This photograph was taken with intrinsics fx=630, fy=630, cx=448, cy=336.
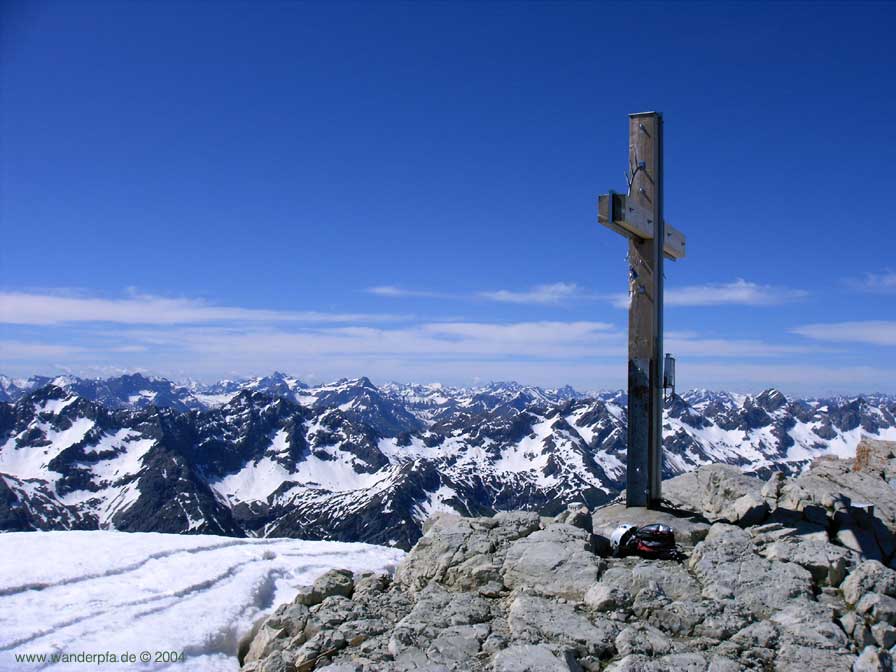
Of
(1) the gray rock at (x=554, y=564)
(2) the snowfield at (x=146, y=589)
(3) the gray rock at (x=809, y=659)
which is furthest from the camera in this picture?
(2) the snowfield at (x=146, y=589)

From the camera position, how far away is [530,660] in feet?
21.6

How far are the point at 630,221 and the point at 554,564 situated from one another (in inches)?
242

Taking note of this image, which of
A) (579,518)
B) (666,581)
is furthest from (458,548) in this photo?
(666,581)

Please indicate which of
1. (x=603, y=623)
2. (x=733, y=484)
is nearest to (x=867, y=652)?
(x=603, y=623)

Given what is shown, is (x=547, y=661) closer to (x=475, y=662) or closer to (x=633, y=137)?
(x=475, y=662)

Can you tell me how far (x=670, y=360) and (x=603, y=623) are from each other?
6.17 meters

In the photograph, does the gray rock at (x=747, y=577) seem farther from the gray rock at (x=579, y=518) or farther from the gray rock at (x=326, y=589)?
the gray rock at (x=326, y=589)

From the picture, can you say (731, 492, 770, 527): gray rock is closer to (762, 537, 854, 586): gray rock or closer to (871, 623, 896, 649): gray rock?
(762, 537, 854, 586): gray rock

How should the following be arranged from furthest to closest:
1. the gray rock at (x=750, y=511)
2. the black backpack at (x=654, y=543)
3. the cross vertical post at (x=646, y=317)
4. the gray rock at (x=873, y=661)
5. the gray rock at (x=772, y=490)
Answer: the gray rock at (x=772, y=490) → the cross vertical post at (x=646, y=317) → the gray rock at (x=750, y=511) → the black backpack at (x=654, y=543) → the gray rock at (x=873, y=661)

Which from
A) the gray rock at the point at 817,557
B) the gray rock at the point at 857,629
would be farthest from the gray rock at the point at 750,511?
the gray rock at the point at 857,629

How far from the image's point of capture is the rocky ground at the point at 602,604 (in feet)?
22.3

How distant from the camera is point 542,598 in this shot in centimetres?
820

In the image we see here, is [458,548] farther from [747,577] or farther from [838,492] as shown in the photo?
[838,492]

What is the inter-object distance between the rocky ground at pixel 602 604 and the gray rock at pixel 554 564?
0.02 metres
